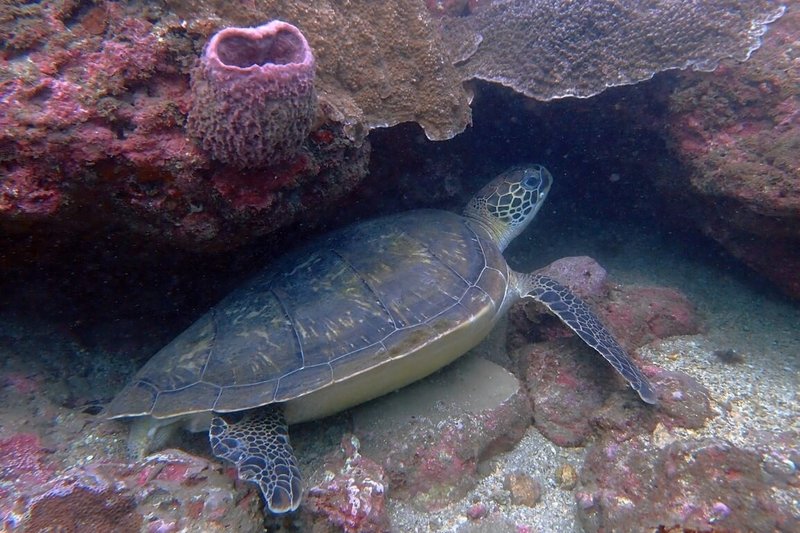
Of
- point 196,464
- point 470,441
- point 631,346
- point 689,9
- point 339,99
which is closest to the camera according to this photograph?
point 196,464

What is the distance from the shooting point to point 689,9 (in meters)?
4.05

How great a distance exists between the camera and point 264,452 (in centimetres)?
272

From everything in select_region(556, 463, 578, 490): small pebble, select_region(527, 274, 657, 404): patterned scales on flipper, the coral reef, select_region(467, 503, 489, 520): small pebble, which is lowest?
select_region(467, 503, 489, 520): small pebble

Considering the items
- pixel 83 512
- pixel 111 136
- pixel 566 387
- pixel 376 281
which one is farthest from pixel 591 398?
pixel 111 136

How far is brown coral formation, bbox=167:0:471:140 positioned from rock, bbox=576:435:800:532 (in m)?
2.82

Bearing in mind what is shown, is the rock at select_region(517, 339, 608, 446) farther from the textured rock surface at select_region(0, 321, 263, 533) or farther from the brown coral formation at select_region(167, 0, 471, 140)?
the textured rock surface at select_region(0, 321, 263, 533)

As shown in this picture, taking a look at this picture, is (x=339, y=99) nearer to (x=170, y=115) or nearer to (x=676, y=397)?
(x=170, y=115)

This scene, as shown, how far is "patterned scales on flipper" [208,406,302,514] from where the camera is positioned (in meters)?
2.43

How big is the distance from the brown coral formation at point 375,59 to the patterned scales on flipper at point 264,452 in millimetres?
2249

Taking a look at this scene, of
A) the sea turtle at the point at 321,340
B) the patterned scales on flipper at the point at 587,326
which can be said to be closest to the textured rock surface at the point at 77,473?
the sea turtle at the point at 321,340

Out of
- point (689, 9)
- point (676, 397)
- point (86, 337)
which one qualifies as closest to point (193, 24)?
point (86, 337)

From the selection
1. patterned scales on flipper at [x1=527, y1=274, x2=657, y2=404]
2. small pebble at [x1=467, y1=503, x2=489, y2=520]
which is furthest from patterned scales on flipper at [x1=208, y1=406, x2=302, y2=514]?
patterned scales on flipper at [x1=527, y1=274, x2=657, y2=404]

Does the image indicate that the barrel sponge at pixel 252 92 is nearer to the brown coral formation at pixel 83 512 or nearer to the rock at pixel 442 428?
the brown coral formation at pixel 83 512

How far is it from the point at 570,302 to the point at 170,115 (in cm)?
333
